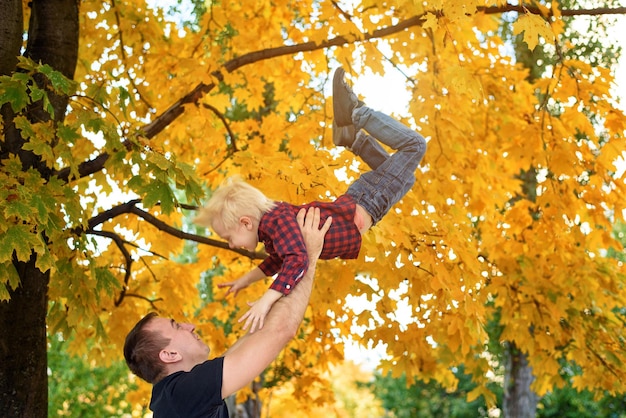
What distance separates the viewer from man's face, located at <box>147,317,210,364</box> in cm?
340

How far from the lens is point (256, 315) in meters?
3.21

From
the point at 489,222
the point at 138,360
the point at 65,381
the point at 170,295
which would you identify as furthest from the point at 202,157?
the point at 65,381

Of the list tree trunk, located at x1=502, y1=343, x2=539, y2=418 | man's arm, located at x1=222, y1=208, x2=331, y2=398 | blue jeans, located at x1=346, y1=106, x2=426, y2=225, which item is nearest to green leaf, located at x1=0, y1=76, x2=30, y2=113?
blue jeans, located at x1=346, y1=106, x2=426, y2=225

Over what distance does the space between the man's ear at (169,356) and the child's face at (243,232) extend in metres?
0.66

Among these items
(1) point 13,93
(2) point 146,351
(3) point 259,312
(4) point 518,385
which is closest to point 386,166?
(3) point 259,312

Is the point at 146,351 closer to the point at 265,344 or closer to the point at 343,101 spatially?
the point at 265,344

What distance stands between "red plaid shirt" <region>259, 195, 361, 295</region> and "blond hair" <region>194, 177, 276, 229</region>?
0.20ft

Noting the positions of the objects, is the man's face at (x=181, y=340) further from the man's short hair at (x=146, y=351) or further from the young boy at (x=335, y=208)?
the young boy at (x=335, y=208)

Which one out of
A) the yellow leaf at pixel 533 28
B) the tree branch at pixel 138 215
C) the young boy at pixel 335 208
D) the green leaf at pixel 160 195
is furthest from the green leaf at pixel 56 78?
the yellow leaf at pixel 533 28

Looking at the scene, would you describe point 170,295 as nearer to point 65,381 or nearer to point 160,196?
point 160,196

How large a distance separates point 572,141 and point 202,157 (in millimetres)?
3678

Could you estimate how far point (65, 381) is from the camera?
65.9ft

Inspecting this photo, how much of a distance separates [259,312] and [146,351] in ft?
1.83

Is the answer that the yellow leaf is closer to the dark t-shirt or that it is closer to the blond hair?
the blond hair
